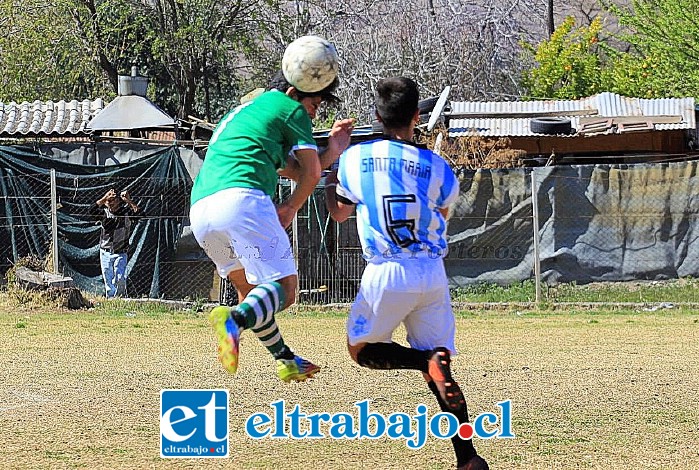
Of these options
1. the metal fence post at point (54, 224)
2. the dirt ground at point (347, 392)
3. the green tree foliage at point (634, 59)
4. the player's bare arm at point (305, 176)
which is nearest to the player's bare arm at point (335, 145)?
the player's bare arm at point (305, 176)

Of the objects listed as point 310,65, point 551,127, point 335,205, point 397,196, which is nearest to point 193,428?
point 335,205

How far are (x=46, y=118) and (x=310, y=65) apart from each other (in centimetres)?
1796

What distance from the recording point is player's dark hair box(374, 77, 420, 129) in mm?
6156

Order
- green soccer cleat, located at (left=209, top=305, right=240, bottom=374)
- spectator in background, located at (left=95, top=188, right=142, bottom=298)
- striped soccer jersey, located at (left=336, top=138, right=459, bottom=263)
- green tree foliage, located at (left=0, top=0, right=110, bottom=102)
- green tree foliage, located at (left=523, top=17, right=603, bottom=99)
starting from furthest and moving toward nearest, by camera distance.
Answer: green tree foliage, located at (left=523, top=17, right=603, bottom=99), green tree foliage, located at (left=0, top=0, right=110, bottom=102), spectator in background, located at (left=95, top=188, right=142, bottom=298), striped soccer jersey, located at (left=336, top=138, right=459, bottom=263), green soccer cleat, located at (left=209, top=305, right=240, bottom=374)

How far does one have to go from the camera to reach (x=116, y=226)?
58.4 ft

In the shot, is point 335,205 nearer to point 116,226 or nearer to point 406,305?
point 406,305

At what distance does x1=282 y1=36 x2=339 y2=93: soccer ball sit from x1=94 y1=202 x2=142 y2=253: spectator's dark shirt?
39.1 feet

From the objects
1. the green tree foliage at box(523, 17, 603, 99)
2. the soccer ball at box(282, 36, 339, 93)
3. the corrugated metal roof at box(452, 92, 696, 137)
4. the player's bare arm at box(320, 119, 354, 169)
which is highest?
the green tree foliage at box(523, 17, 603, 99)

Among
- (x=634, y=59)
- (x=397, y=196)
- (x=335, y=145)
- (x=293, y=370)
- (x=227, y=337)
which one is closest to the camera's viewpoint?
(x=227, y=337)

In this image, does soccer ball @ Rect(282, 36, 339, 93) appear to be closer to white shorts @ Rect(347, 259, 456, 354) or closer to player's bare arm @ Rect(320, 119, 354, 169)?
player's bare arm @ Rect(320, 119, 354, 169)

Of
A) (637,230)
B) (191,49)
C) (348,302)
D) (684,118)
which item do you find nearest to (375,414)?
(348,302)

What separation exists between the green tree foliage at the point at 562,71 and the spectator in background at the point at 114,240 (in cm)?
1942

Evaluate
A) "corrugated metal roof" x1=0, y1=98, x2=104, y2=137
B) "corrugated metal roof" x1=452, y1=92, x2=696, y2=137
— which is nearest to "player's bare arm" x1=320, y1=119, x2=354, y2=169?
"corrugated metal roof" x1=452, y1=92, x2=696, y2=137

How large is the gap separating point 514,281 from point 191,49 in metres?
18.2
